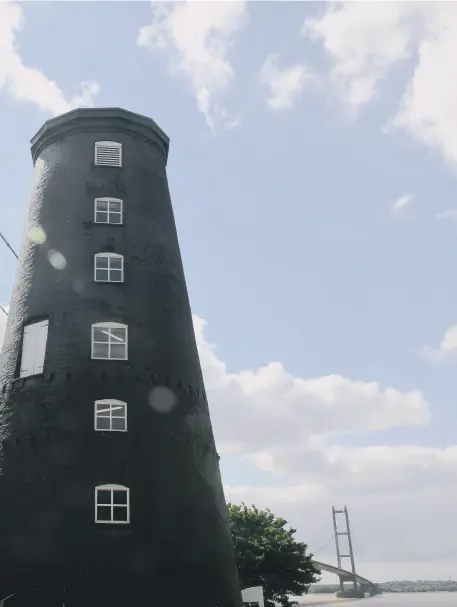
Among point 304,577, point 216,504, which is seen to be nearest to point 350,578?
point 304,577

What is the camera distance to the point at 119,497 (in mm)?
21984

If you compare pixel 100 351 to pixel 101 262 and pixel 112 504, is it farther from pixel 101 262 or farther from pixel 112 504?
pixel 112 504

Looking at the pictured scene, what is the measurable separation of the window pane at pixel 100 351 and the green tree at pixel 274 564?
1913 cm

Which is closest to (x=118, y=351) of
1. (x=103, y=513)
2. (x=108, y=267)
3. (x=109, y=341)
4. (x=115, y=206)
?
(x=109, y=341)

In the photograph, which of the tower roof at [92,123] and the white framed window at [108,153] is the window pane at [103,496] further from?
the tower roof at [92,123]

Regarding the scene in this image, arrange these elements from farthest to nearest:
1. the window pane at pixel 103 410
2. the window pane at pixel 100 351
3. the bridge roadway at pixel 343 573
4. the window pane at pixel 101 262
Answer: the bridge roadway at pixel 343 573, the window pane at pixel 101 262, the window pane at pixel 100 351, the window pane at pixel 103 410

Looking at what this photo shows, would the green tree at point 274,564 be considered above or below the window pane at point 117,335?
below

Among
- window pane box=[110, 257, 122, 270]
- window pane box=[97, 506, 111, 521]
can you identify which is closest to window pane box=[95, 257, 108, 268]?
window pane box=[110, 257, 122, 270]

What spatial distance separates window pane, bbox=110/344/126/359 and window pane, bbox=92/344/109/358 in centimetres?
24

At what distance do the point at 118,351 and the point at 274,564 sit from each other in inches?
806

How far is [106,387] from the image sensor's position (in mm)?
23891

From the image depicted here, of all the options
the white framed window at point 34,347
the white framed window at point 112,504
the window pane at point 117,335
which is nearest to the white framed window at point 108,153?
the white framed window at point 34,347

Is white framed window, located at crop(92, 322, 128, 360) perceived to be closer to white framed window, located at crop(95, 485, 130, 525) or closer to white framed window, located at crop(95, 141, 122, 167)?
white framed window, located at crop(95, 485, 130, 525)

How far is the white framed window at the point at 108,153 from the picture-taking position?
30095 mm
